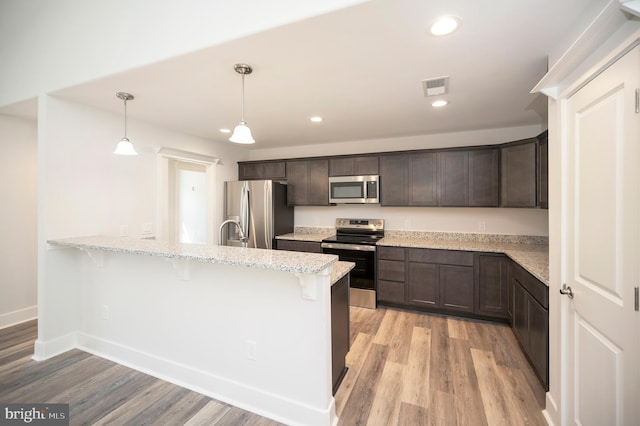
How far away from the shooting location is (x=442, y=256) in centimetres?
334

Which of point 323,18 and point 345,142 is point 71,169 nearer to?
point 323,18

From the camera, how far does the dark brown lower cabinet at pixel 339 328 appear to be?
190cm

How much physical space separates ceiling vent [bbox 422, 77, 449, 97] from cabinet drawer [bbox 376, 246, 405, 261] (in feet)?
6.24

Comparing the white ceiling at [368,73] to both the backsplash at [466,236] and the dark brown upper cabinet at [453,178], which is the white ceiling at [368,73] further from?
the backsplash at [466,236]

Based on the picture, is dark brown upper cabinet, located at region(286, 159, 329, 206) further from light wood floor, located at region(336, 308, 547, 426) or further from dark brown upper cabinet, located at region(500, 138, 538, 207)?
dark brown upper cabinet, located at region(500, 138, 538, 207)

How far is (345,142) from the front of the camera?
14.4 ft

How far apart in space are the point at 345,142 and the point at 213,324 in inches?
130

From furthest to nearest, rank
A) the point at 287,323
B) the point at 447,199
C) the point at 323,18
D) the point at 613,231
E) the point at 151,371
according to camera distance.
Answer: the point at 447,199 → the point at 151,371 → the point at 287,323 → the point at 323,18 → the point at 613,231

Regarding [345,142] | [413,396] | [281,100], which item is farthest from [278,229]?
[413,396]

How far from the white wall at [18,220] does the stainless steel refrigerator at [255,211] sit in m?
2.24

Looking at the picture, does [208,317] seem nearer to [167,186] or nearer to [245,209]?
[167,186]

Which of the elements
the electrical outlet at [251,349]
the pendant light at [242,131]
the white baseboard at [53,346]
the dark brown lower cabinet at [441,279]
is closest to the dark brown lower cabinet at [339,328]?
the electrical outlet at [251,349]

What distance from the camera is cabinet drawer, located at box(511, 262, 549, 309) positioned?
1897mm

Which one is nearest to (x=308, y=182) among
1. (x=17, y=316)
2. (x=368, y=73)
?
(x=368, y=73)
